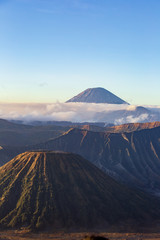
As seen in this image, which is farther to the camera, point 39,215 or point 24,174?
point 24,174

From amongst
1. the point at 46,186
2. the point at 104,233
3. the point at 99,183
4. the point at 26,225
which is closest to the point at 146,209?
the point at 99,183

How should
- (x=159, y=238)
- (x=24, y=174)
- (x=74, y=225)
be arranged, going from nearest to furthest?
1. (x=159, y=238)
2. (x=74, y=225)
3. (x=24, y=174)

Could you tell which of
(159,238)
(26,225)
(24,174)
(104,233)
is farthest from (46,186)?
(159,238)

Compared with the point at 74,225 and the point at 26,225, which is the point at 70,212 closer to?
the point at 74,225

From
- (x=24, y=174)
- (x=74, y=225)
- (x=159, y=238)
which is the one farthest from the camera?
(x=24, y=174)

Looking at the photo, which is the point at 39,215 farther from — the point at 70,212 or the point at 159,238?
the point at 159,238

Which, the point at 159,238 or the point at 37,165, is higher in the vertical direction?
the point at 37,165
